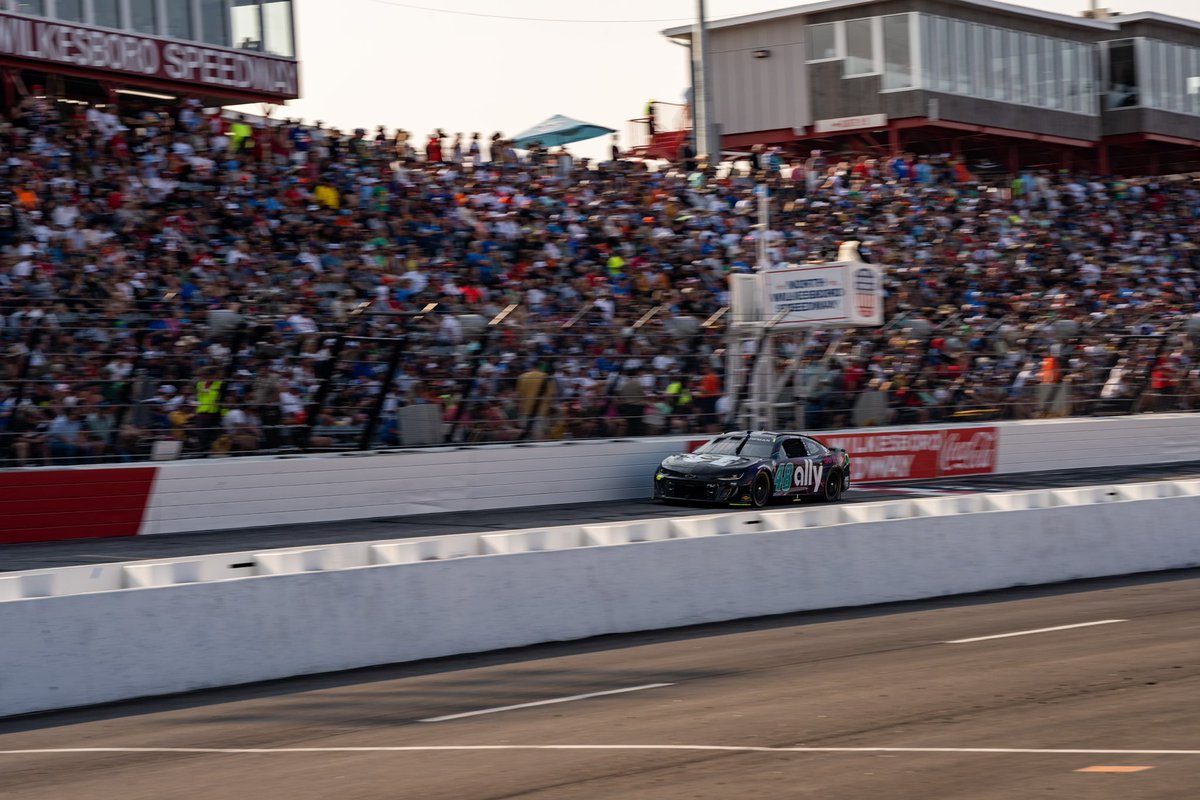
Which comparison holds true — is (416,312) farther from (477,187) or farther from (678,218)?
(678,218)

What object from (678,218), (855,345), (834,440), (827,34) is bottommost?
(834,440)

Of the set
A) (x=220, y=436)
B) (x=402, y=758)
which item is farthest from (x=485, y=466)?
(x=402, y=758)

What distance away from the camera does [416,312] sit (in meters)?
23.0

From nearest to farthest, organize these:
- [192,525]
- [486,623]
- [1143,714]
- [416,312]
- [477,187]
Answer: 1. [1143,714]
2. [486,623]
3. [192,525]
4. [416,312]
5. [477,187]

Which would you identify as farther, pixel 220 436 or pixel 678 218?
pixel 678 218

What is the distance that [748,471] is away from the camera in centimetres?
2327

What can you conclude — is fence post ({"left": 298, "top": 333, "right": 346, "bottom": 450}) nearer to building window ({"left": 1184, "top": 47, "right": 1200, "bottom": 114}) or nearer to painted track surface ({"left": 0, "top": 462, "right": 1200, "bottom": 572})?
painted track surface ({"left": 0, "top": 462, "right": 1200, "bottom": 572})

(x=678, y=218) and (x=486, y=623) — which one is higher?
(x=678, y=218)

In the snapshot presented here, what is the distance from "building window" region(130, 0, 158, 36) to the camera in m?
26.8

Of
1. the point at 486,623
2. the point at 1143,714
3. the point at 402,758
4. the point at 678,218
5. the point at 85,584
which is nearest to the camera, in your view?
the point at 402,758

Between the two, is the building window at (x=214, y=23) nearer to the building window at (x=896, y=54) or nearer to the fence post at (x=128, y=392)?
the fence post at (x=128, y=392)

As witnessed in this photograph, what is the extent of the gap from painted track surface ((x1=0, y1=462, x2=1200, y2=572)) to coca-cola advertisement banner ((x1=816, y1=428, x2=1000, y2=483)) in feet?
1.36

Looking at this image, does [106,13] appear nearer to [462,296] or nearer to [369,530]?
[462,296]

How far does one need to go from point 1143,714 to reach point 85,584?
7.50 metres
